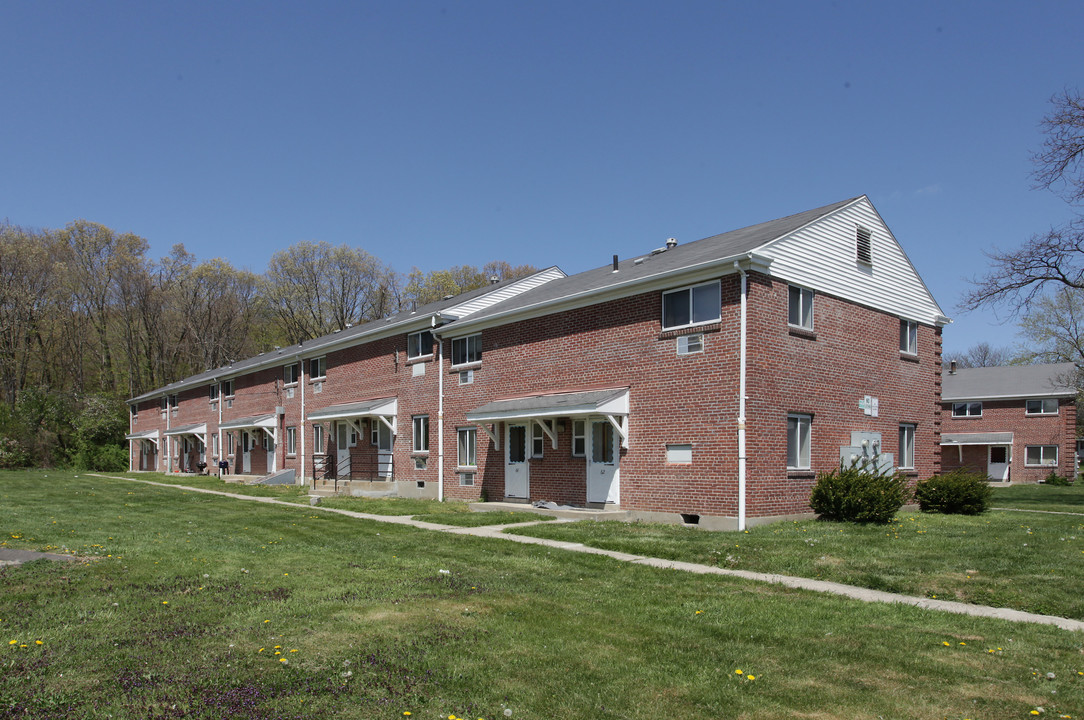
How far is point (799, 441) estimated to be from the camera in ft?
58.4

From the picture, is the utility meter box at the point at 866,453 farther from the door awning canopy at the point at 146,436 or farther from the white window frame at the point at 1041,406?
the door awning canopy at the point at 146,436

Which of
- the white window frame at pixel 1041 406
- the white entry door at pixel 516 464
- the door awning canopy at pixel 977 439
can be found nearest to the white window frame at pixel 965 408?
the door awning canopy at pixel 977 439

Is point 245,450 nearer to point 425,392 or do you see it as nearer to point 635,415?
point 425,392

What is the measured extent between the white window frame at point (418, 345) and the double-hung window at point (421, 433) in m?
2.05

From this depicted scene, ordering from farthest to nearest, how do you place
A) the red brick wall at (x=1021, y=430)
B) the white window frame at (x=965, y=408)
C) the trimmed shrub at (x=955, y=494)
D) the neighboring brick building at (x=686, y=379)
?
the white window frame at (x=965, y=408) < the red brick wall at (x=1021, y=430) < the trimmed shrub at (x=955, y=494) < the neighboring brick building at (x=686, y=379)

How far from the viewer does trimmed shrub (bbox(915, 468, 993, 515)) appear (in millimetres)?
19703

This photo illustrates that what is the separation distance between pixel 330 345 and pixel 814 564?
2384cm

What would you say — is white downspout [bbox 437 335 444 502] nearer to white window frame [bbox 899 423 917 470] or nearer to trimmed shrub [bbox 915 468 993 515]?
white window frame [bbox 899 423 917 470]

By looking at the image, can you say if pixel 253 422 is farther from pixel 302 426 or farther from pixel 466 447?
pixel 466 447

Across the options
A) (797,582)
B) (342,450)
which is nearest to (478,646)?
(797,582)

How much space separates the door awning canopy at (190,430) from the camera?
4450cm

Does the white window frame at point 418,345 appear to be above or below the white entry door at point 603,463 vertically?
above

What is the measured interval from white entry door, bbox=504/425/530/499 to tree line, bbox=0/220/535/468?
33.9 metres

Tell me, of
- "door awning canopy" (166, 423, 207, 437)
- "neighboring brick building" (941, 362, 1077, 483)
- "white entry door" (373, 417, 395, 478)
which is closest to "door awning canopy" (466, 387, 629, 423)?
"white entry door" (373, 417, 395, 478)
